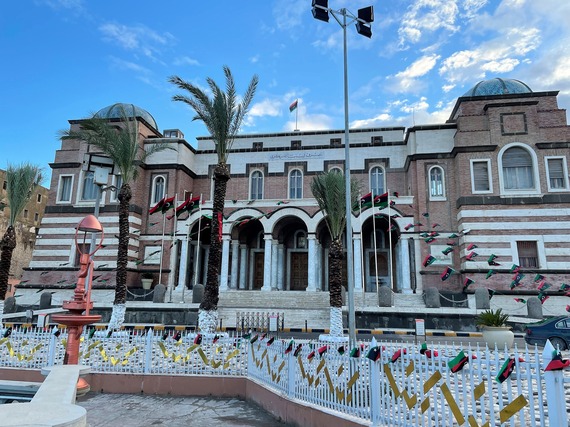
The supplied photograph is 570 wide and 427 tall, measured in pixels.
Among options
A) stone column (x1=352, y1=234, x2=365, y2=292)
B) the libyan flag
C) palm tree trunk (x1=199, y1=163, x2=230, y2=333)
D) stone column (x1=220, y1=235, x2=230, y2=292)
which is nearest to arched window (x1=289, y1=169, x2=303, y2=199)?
stone column (x1=220, y1=235, x2=230, y2=292)

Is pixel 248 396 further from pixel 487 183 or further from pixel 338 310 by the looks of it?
pixel 487 183

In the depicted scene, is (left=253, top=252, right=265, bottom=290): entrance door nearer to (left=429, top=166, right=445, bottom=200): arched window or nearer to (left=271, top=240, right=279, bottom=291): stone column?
(left=271, top=240, right=279, bottom=291): stone column

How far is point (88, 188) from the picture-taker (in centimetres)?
2920

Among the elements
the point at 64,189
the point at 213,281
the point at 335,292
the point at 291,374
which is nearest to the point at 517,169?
the point at 335,292

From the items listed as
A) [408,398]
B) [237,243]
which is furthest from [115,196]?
[408,398]

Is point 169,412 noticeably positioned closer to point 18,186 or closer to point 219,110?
point 219,110

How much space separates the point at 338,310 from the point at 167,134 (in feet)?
84.5

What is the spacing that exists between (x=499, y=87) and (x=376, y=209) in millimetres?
11986

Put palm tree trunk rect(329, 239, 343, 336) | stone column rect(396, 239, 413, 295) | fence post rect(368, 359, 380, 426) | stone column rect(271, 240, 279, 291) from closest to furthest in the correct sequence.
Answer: fence post rect(368, 359, 380, 426) < palm tree trunk rect(329, 239, 343, 336) < stone column rect(396, 239, 413, 295) < stone column rect(271, 240, 279, 291)

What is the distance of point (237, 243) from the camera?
29.3 m

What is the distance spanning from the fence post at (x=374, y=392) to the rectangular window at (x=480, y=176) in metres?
22.5

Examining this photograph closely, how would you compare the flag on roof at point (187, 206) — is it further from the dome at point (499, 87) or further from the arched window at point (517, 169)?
the dome at point (499, 87)

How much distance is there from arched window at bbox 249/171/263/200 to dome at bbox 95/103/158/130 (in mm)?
9362

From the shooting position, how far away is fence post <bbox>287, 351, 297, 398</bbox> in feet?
22.7
